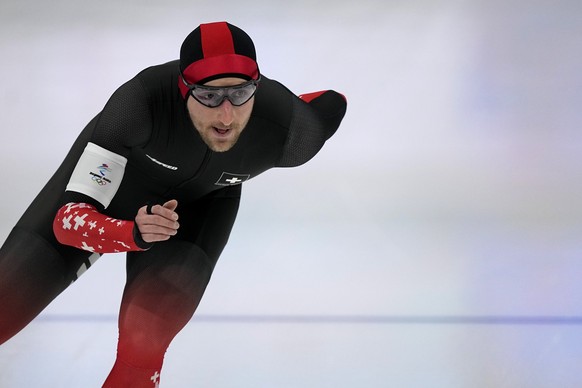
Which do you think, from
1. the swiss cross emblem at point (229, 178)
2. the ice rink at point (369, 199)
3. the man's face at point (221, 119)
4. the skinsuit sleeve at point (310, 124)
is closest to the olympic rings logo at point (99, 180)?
the man's face at point (221, 119)

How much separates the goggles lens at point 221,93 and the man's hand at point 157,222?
405 millimetres

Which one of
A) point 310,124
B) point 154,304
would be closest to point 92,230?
point 154,304

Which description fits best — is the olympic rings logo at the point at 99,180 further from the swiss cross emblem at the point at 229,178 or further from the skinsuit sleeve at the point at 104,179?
the swiss cross emblem at the point at 229,178

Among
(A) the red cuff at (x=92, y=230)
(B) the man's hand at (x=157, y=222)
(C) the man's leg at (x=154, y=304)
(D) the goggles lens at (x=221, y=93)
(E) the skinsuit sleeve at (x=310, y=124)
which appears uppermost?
(D) the goggles lens at (x=221, y=93)

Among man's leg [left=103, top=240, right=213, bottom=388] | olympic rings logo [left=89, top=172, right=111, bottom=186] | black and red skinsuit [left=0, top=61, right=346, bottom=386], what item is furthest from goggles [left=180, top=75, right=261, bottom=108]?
man's leg [left=103, top=240, right=213, bottom=388]

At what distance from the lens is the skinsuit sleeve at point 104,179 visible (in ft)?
7.00

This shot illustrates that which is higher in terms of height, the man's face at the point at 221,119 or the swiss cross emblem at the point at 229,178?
the man's face at the point at 221,119

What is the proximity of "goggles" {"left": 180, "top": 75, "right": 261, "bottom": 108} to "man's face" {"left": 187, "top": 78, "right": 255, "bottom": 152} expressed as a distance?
12 mm

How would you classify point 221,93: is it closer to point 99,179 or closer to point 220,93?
point 220,93

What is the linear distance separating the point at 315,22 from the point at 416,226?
1487mm

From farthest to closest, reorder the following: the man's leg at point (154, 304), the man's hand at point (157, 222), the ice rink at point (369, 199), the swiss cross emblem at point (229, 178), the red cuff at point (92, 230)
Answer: the ice rink at point (369, 199)
the swiss cross emblem at point (229, 178)
the man's leg at point (154, 304)
the red cuff at point (92, 230)
the man's hand at point (157, 222)

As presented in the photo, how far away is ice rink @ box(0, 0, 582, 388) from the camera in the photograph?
9.62 ft

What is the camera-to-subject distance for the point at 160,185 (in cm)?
265

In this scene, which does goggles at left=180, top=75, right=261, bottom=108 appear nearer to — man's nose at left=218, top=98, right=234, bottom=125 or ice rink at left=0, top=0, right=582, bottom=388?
man's nose at left=218, top=98, right=234, bottom=125
